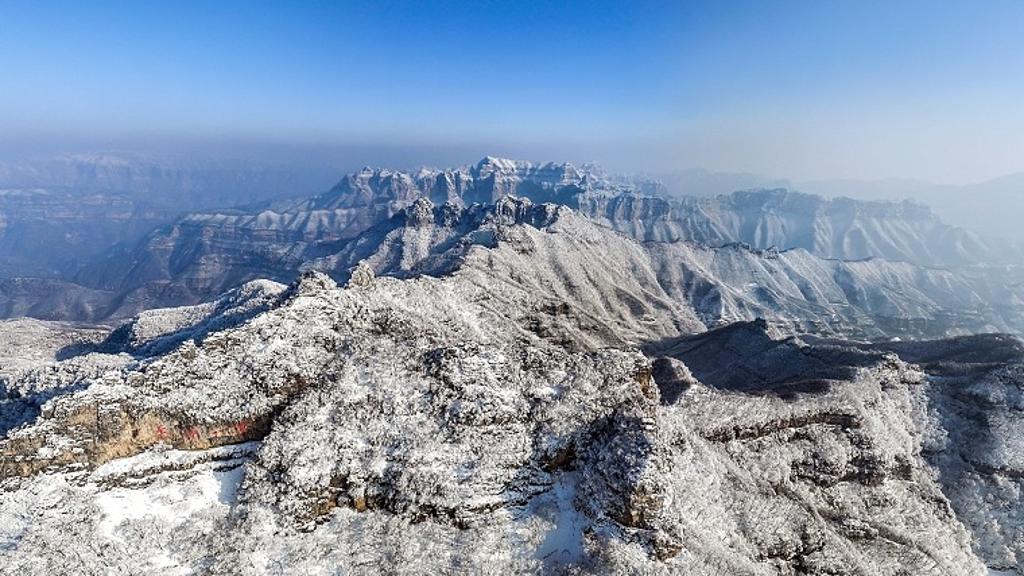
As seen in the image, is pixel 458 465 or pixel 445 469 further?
pixel 458 465

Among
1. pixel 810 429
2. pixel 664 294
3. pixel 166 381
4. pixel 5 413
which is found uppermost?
pixel 166 381

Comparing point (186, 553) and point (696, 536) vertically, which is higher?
point (186, 553)

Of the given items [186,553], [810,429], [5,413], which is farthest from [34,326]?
[810,429]

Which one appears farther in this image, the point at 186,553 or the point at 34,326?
the point at 34,326

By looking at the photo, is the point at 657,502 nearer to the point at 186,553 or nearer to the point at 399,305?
the point at 186,553

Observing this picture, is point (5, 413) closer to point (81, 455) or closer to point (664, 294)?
point (81, 455)

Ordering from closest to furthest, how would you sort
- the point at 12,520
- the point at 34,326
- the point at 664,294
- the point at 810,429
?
the point at 12,520 → the point at 810,429 → the point at 34,326 → the point at 664,294

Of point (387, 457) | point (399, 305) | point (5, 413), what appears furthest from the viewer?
point (399, 305)
